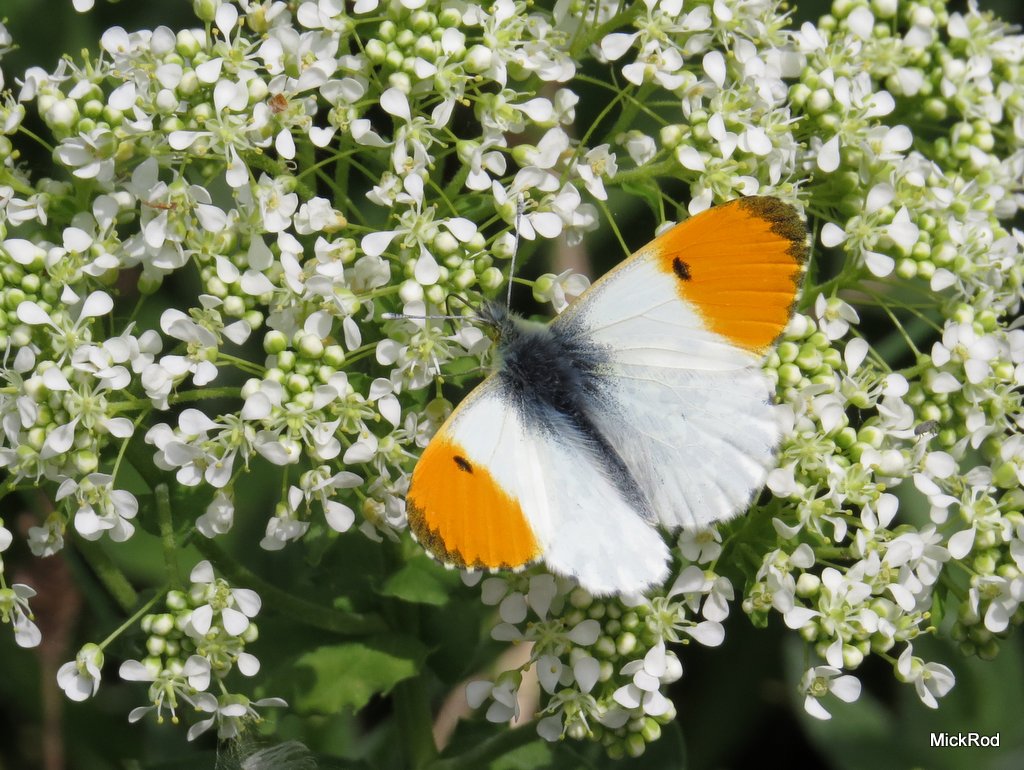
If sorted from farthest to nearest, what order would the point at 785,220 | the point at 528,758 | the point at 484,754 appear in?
the point at 528,758 < the point at 484,754 < the point at 785,220

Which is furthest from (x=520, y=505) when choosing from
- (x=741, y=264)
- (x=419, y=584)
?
(x=741, y=264)

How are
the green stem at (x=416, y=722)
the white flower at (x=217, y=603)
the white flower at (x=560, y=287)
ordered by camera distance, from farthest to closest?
the green stem at (x=416, y=722) → the white flower at (x=560, y=287) → the white flower at (x=217, y=603)

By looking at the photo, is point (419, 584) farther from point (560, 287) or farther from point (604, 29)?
point (604, 29)

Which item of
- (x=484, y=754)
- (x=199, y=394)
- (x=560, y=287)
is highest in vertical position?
(x=560, y=287)

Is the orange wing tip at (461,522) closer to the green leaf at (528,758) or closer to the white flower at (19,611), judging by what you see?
the white flower at (19,611)

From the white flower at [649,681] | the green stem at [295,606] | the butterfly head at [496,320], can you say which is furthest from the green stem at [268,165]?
the white flower at [649,681]

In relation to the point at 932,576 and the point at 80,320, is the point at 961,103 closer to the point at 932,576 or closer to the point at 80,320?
the point at 932,576

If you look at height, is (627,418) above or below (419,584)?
above

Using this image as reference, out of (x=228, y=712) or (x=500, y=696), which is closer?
(x=228, y=712)
